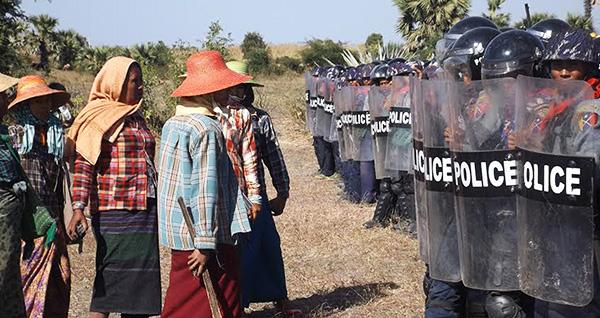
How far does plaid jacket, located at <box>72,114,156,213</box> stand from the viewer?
212 inches

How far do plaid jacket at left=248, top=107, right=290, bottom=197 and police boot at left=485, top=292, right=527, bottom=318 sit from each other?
1813 mm

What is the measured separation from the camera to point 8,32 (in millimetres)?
22875

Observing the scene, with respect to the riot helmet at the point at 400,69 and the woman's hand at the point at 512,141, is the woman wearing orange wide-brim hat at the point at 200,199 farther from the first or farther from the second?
the riot helmet at the point at 400,69

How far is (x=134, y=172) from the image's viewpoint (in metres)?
5.43

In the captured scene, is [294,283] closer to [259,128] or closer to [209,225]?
[259,128]

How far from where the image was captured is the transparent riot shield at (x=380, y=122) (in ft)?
30.0

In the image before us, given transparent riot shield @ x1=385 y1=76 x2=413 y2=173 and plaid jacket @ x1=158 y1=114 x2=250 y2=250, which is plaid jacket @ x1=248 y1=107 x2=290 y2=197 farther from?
transparent riot shield @ x1=385 y1=76 x2=413 y2=173

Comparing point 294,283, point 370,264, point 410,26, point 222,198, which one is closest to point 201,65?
point 222,198

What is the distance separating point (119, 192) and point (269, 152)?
1.18 metres

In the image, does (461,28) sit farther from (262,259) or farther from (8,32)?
(8,32)

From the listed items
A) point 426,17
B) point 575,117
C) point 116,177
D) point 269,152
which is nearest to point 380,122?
point 269,152

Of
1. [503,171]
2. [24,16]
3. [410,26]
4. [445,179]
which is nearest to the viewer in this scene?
[503,171]

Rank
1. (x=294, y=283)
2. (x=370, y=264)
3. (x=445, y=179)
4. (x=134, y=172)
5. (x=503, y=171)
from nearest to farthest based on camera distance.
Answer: (x=503, y=171) < (x=445, y=179) < (x=134, y=172) < (x=294, y=283) < (x=370, y=264)

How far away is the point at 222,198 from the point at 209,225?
0.19 metres
